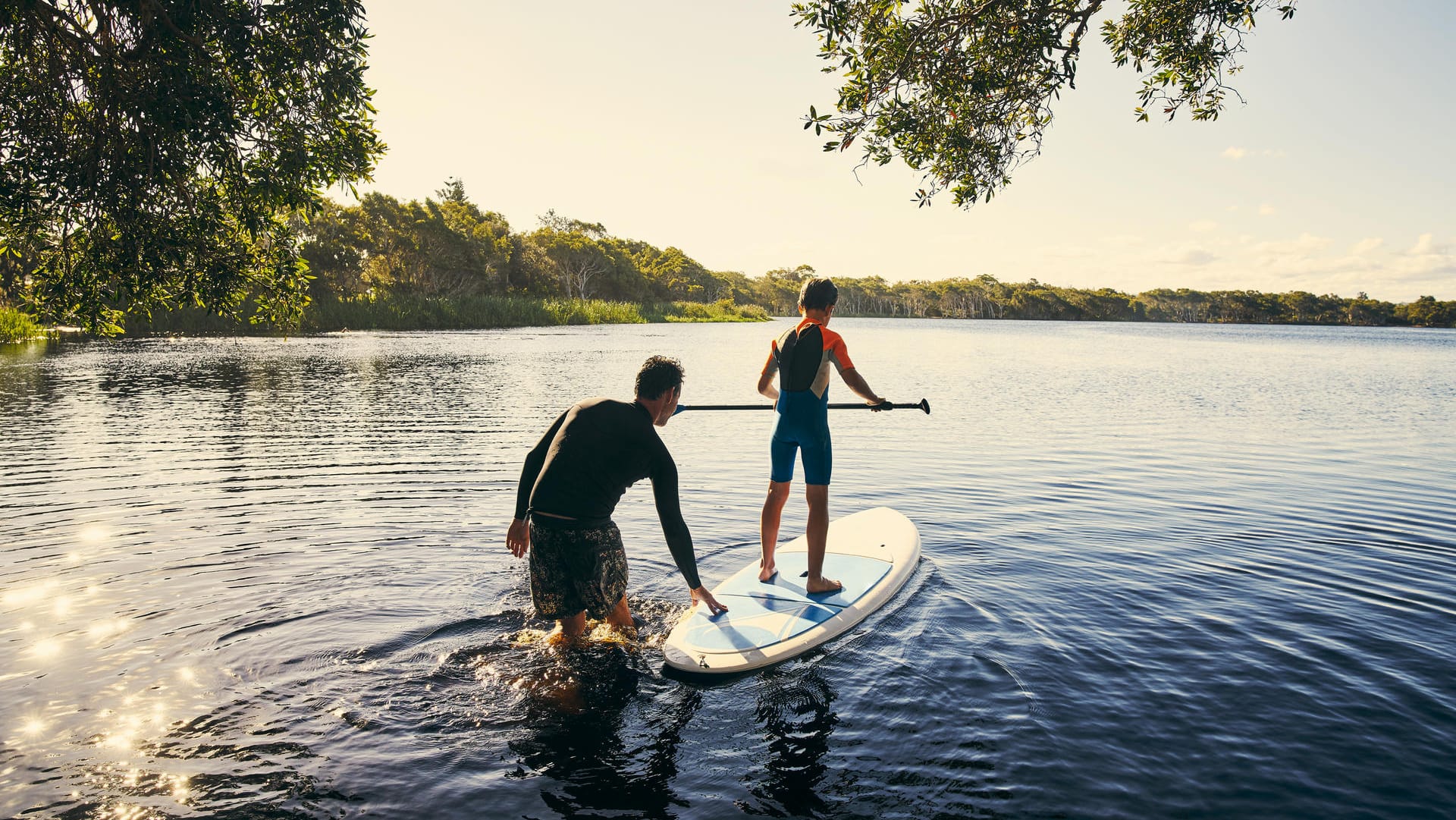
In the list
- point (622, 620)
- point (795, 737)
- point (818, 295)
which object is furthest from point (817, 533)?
point (795, 737)

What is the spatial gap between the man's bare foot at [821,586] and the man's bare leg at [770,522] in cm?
44

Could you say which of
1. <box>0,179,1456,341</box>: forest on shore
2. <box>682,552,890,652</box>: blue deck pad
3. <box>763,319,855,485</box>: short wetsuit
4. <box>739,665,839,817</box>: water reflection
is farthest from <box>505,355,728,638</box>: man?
<box>0,179,1456,341</box>: forest on shore

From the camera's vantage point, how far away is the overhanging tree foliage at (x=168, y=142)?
708cm

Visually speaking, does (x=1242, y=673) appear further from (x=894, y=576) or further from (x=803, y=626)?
(x=803, y=626)

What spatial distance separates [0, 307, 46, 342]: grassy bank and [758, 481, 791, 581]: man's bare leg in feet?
133

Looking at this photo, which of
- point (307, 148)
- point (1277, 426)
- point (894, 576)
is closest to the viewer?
point (894, 576)

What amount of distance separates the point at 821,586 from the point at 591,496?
2407mm

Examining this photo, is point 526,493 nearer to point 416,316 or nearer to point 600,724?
point 600,724

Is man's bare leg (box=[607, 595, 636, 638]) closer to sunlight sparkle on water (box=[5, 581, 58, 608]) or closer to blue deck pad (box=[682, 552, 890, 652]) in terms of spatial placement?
blue deck pad (box=[682, 552, 890, 652])

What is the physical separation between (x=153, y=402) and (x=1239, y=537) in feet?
74.4

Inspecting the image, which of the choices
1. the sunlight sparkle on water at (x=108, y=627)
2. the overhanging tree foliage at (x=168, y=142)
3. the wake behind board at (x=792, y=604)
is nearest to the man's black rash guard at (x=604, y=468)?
the wake behind board at (x=792, y=604)

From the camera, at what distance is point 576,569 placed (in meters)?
4.89

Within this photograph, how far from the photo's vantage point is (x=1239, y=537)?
347 inches

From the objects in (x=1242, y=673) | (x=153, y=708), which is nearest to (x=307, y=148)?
(x=153, y=708)
